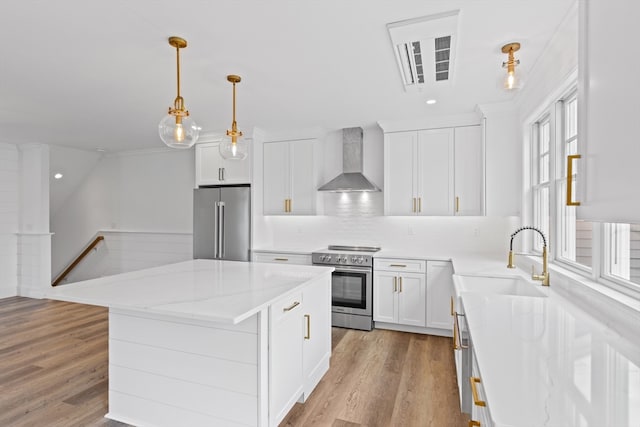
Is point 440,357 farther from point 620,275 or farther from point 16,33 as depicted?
point 16,33

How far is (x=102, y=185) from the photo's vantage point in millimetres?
6391

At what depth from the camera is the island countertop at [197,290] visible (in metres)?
1.61

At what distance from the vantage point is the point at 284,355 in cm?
206

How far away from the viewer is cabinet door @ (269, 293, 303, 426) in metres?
1.90

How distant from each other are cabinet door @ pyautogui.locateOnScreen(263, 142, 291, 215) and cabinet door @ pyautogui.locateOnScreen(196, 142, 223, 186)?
0.66m

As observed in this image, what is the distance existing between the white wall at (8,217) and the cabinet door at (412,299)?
244 inches

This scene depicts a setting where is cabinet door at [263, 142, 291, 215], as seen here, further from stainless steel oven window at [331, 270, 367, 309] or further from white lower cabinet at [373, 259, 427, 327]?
white lower cabinet at [373, 259, 427, 327]

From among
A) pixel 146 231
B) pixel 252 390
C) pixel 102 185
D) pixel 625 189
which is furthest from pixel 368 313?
pixel 102 185

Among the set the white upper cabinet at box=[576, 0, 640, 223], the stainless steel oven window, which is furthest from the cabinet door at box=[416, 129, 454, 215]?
the white upper cabinet at box=[576, 0, 640, 223]

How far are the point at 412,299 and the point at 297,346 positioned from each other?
6.36 feet

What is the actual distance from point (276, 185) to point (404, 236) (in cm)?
187

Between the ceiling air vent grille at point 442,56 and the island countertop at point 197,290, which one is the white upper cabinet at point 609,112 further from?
the island countertop at point 197,290

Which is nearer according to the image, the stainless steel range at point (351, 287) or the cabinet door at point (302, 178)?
the stainless steel range at point (351, 287)

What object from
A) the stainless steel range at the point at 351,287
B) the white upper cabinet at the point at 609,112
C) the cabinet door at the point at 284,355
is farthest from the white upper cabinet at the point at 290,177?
the white upper cabinet at the point at 609,112
